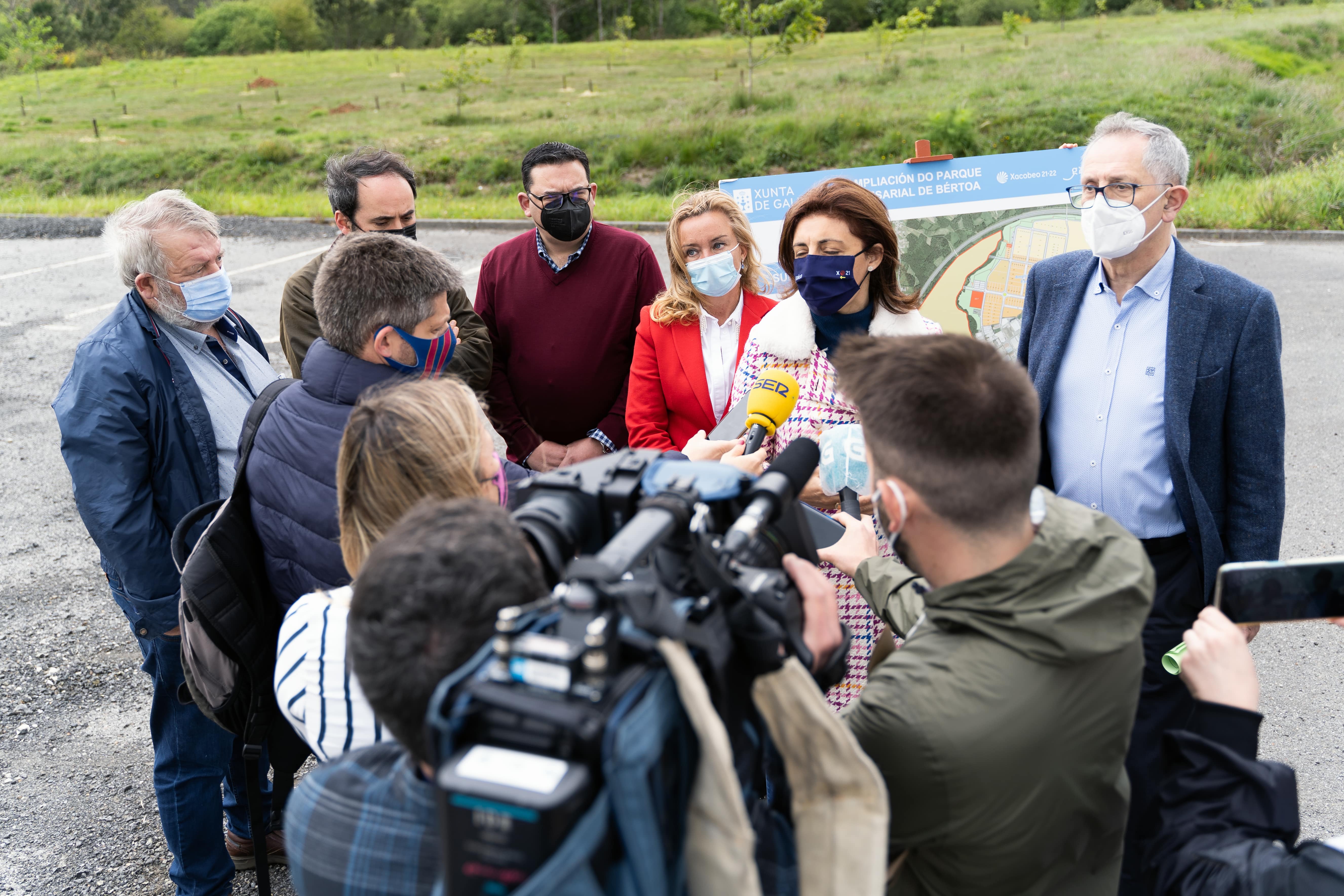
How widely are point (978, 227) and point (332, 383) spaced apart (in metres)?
3.43

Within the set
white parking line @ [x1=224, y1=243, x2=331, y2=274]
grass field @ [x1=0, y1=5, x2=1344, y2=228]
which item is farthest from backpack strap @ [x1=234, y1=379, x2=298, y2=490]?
grass field @ [x1=0, y1=5, x2=1344, y2=228]

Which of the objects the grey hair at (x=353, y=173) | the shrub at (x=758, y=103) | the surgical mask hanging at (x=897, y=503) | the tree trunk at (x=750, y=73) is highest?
the tree trunk at (x=750, y=73)

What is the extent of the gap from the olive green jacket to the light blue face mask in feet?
1.63

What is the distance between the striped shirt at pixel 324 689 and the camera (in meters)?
1.76

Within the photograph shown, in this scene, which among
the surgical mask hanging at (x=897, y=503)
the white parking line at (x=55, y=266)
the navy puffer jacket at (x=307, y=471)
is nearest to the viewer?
the surgical mask hanging at (x=897, y=503)

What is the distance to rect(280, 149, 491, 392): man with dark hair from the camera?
3836 millimetres

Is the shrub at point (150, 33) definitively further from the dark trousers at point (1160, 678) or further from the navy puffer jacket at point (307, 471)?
the dark trousers at point (1160, 678)

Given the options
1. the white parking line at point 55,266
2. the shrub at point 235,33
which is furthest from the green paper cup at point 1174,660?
A: the shrub at point 235,33

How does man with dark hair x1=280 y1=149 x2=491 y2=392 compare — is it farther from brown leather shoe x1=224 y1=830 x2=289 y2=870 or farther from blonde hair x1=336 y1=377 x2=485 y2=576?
blonde hair x1=336 y1=377 x2=485 y2=576

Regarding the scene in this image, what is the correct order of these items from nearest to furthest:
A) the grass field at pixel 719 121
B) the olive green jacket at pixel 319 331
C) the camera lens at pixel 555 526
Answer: the camera lens at pixel 555 526, the olive green jacket at pixel 319 331, the grass field at pixel 719 121

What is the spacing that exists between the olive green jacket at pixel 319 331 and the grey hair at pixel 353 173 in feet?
0.80

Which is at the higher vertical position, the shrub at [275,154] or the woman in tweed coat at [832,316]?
the shrub at [275,154]

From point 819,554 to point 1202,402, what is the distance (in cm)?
126

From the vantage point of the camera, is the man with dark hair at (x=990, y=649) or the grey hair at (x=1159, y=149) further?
the grey hair at (x=1159, y=149)
